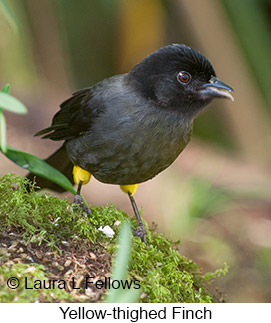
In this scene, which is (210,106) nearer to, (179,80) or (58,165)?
(58,165)

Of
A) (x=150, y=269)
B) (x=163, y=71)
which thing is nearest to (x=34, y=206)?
(x=150, y=269)

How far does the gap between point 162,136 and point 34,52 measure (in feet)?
19.3

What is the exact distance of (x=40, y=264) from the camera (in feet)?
7.74

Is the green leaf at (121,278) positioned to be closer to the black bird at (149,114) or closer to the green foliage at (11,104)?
the green foliage at (11,104)

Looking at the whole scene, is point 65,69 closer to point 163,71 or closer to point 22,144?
point 22,144

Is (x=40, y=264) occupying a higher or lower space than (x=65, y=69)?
lower

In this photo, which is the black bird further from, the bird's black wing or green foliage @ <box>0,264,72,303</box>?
green foliage @ <box>0,264,72,303</box>

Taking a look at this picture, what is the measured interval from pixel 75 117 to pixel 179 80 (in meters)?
0.80

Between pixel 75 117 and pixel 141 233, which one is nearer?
pixel 141 233

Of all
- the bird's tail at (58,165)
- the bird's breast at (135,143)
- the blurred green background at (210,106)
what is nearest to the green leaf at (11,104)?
the bird's breast at (135,143)

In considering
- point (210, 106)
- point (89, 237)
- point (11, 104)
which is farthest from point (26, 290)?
point (210, 106)

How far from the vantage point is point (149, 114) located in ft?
10.8

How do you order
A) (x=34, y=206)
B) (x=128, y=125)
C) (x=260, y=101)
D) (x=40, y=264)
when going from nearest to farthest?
(x=40, y=264), (x=34, y=206), (x=128, y=125), (x=260, y=101)

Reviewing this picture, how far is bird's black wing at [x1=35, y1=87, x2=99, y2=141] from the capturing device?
3566 mm
